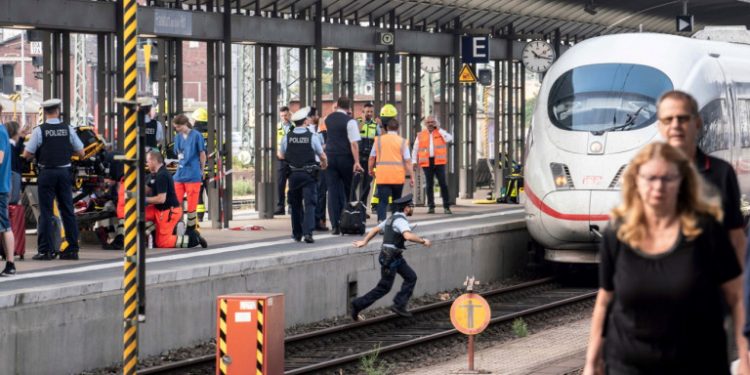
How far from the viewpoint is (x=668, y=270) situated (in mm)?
6297

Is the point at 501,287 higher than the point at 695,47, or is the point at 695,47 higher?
the point at 695,47

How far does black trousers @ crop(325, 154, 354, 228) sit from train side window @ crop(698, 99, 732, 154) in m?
4.78

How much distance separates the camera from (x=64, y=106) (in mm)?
20844

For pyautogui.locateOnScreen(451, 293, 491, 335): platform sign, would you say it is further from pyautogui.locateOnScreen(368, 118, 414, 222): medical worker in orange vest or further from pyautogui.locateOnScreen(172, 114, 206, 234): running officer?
pyautogui.locateOnScreen(368, 118, 414, 222): medical worker in orange vest

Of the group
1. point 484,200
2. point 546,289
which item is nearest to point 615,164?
point 546,289

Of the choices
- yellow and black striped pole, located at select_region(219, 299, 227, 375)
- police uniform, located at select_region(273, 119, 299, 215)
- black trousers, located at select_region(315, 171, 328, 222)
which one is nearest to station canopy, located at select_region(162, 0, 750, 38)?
police uniform, located at select_region(273, 119, 299, 215)

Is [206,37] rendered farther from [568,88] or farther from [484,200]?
[484,200]

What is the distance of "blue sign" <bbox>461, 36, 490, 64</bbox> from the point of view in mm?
31109

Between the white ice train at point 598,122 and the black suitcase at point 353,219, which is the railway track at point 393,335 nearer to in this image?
the white ice train at point 598,122

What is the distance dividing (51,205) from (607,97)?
7.19 m

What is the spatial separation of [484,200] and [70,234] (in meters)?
16.3

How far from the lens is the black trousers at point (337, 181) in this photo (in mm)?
22219

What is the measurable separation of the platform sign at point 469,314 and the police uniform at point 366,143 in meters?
10.8

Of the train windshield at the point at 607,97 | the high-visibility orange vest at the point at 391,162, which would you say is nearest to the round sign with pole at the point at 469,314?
the train windshield at the point at 607,97
